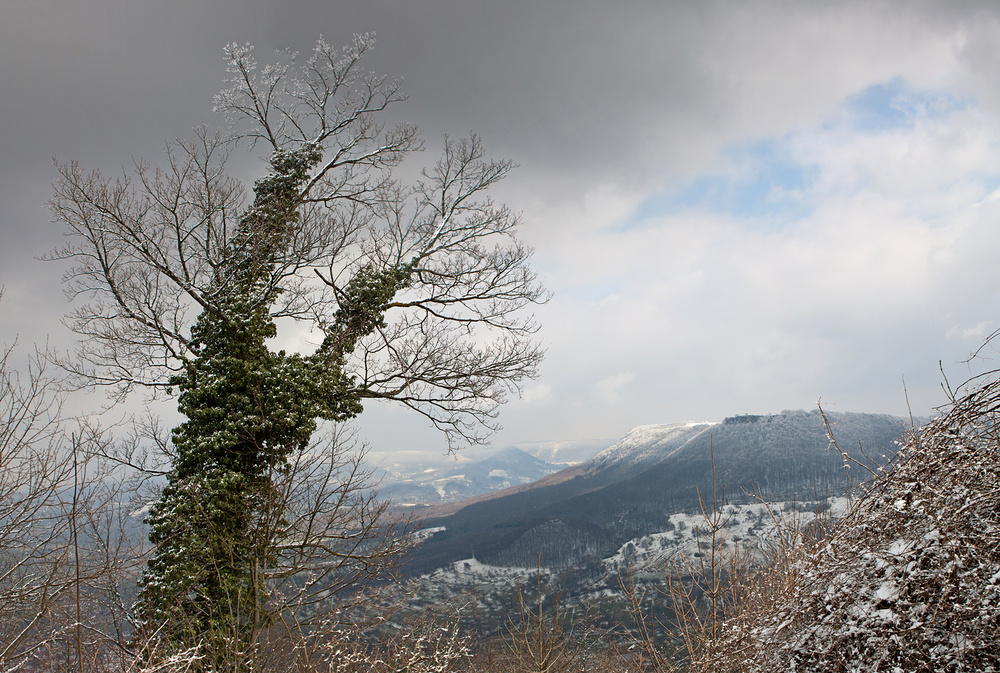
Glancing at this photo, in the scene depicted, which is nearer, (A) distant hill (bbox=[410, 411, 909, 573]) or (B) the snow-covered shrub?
(B) the snow-covered shrub

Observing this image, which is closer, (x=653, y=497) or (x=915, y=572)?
(x=915, y=572)

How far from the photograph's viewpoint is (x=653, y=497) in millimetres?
163375

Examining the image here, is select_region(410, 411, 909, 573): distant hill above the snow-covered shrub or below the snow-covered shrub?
below

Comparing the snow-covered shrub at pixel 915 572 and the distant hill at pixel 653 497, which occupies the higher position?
the snow-covered shrub at pixel 915 572

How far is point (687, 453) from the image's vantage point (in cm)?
19275

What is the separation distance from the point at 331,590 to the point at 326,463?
2.10 m

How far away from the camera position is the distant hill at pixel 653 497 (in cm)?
13525

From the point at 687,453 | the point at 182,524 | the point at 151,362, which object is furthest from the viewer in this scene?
the point at 687,453

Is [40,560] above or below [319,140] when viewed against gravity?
below

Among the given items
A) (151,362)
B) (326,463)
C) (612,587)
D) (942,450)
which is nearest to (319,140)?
(151,362)

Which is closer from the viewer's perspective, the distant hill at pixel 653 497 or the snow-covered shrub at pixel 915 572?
the snow-covered shrub at pixel 915 572

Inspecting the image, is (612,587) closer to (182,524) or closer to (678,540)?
(678,540)

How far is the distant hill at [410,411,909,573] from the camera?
135 m

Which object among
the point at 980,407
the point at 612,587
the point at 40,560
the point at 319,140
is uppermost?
the point at 319,140
